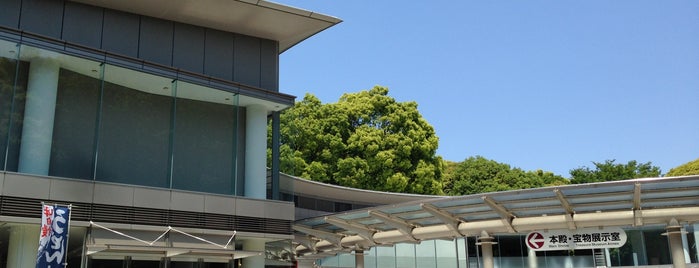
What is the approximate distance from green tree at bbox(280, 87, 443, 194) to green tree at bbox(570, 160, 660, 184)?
14.3 metres

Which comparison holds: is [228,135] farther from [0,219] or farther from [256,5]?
[0,219]

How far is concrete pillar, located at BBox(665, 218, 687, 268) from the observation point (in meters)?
14.7

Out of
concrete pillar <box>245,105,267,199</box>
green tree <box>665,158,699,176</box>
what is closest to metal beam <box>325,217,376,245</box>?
concrete pillar <box>245,105,267,199</box>

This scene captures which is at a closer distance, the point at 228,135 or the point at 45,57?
the point at 45,57

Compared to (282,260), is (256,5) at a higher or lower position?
higher

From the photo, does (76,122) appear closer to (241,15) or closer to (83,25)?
(83,25)

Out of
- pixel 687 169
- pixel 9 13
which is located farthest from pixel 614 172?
pixel 9 13

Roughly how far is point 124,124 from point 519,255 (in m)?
19.4

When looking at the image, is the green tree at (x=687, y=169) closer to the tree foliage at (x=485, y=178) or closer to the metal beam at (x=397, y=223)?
the tree foliage at (x=485, y=178)

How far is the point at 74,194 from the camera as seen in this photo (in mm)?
14430

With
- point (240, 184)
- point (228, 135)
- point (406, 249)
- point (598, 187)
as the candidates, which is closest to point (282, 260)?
point (240, 184)

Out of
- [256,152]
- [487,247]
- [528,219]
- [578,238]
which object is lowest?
[487,247]

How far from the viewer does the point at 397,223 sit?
18094 mm

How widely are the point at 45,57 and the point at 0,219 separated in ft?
12.7
